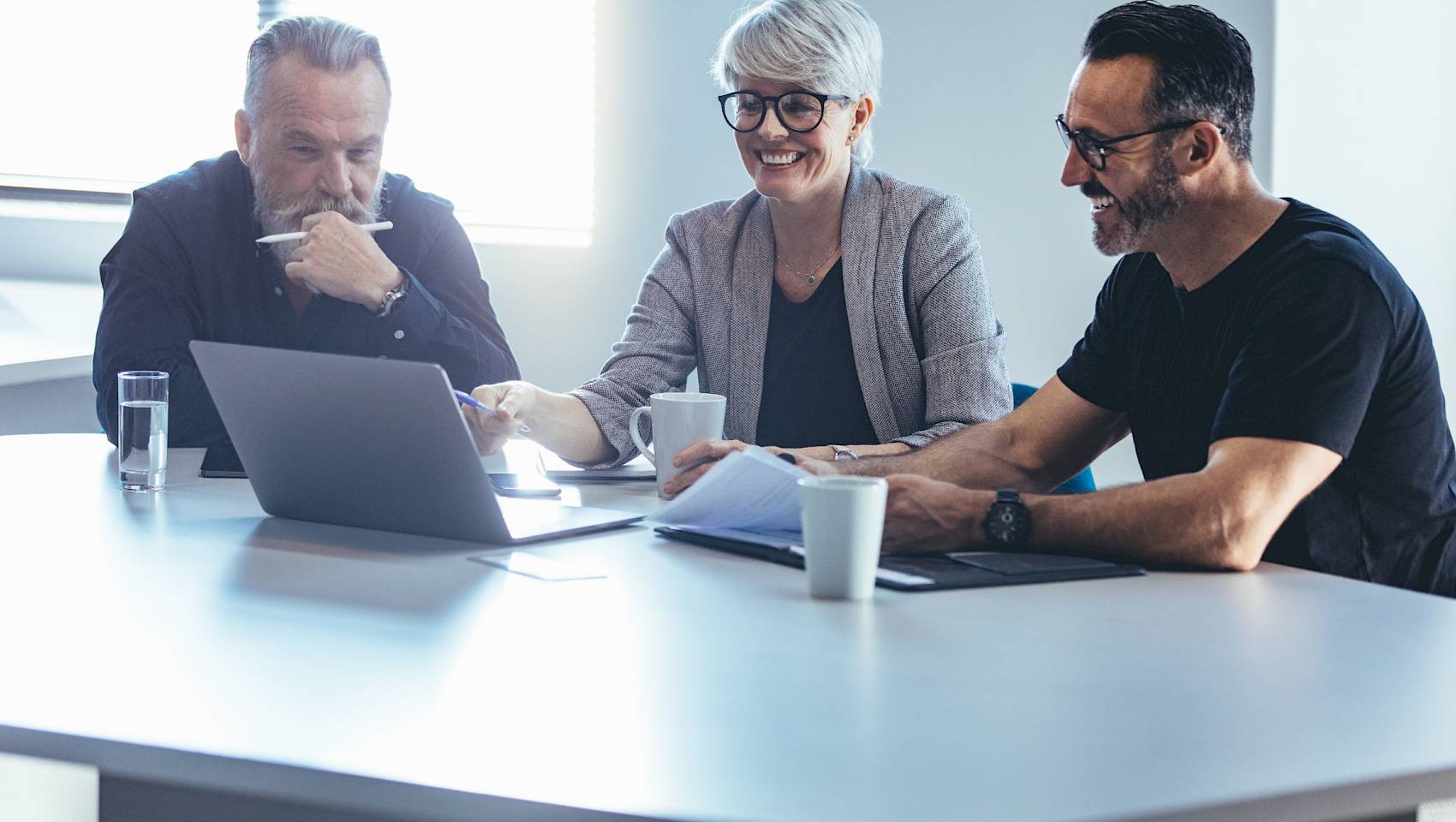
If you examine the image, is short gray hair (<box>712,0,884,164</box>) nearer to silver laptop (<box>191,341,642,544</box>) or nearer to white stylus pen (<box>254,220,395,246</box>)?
white stylus pen (<box>254,220,395,246</box>)

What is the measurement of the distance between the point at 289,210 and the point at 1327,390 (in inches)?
65.7

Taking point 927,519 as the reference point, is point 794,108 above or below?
above

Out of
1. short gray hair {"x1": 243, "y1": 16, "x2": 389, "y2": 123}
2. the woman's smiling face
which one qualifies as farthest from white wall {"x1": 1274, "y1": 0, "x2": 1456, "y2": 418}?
short gray hair {"x1": 243, "y1": 16, "x2": 389, "y2": 123}

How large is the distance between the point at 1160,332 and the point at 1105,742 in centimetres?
105

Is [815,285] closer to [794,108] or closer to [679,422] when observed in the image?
[794,108]

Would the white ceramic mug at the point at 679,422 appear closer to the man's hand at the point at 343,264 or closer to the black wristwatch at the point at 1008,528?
the black wristwatch at the point at 1008,528

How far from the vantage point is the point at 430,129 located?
3734 millimetres

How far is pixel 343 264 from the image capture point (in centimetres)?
215

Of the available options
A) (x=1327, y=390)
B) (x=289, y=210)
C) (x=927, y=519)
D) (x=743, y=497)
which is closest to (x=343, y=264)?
(x=289, y=210)

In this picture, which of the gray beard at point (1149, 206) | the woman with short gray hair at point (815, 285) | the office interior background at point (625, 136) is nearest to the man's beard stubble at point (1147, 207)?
the gray beard at point (1149, 206)

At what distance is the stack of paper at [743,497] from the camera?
4.14ft

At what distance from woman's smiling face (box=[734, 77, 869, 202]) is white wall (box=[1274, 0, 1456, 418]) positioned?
1.57m

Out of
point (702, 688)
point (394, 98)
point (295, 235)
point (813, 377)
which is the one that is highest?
point (394, 98)

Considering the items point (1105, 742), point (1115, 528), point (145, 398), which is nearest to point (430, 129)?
point (145, 398)
